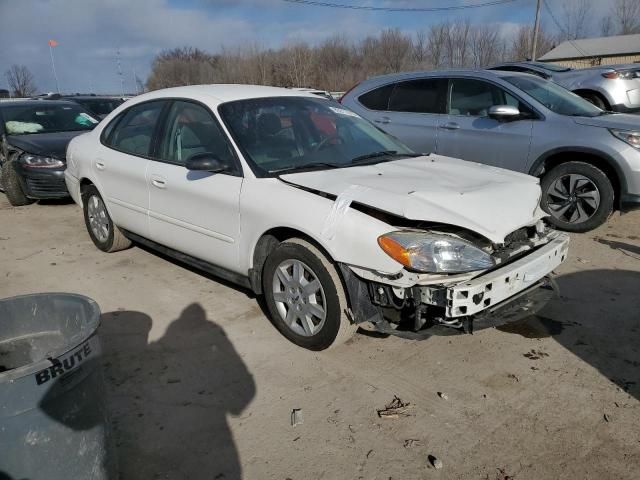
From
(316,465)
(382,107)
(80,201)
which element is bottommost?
(316,465)

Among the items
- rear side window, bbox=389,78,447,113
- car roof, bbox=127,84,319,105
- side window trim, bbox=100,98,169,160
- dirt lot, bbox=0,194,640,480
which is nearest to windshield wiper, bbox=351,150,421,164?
car roof, bbox=127,84,319,105

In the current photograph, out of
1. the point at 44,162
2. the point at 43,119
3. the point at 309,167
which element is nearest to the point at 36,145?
the point at 44,162

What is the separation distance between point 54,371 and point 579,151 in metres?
5.41

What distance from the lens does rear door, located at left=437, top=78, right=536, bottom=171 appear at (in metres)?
5.87

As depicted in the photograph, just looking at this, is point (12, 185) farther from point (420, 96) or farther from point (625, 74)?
point (625, 74)

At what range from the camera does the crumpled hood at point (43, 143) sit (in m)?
7.40

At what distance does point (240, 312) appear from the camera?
4.03 metres

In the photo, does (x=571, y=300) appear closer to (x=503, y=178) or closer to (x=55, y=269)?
(x=503, y=178)

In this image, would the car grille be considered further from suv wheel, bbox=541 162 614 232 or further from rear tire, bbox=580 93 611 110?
rear tire, bbox=580 93 611 110

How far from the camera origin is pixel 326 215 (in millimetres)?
3053

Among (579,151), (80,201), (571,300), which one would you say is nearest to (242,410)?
(571,300)

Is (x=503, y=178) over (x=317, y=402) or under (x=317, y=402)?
over

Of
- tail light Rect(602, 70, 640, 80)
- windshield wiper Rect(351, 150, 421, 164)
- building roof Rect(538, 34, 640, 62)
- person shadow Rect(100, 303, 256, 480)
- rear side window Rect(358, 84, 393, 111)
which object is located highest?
building roof Rect(538, 34, 640, 62)

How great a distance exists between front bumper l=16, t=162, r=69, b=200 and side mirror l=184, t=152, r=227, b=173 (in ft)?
15.5
